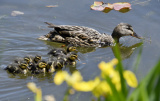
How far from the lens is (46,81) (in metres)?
4.42

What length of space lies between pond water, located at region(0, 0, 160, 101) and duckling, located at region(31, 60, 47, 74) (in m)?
0.13

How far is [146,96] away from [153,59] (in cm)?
406

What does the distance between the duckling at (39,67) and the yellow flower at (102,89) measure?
3.47 metres

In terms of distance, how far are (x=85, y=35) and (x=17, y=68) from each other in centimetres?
177

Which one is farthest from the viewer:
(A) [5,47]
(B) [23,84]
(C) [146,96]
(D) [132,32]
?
(D) [132,32]

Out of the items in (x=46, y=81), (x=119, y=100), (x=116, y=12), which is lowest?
(x=46, y=81)

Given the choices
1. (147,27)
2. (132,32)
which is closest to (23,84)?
(132,32)

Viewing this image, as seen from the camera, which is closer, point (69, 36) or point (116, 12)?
point (69, 36)

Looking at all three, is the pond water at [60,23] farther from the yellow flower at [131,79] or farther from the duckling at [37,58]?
the yellow flower at [131,79]

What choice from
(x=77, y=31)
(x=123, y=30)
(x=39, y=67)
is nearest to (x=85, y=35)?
(x=77, y=31)

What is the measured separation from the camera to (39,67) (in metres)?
4.62

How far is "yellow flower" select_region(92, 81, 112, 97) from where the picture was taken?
44.9 inches

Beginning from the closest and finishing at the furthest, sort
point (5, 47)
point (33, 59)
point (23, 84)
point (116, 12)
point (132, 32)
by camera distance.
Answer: point (23, 84) → point (33, 59) → point (5, 47) → point (132, 32) → point (116, 12)

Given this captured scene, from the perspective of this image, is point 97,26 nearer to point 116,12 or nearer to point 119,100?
point 116,12
